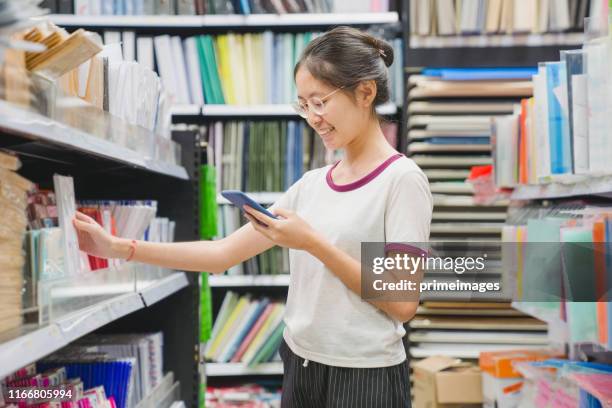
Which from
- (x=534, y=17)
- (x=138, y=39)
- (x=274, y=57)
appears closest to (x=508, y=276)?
(x=534, y=17)

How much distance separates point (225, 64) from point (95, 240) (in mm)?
2044

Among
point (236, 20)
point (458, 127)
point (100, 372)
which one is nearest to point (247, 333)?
point (458, 127)

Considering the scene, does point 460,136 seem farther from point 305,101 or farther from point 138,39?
point 305,101

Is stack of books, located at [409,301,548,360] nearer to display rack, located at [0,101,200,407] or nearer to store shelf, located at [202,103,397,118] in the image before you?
store shelf, located at [202,103,397,118]

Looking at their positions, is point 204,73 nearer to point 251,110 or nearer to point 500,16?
point 251,110

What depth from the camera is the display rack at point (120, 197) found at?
1.13 meters

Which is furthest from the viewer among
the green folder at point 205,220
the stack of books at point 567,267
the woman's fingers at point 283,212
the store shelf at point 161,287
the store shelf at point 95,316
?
the green folder at point 205,220

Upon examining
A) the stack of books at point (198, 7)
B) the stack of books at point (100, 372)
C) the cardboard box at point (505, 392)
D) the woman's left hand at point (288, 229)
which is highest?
the stack of books at point (198, 7)

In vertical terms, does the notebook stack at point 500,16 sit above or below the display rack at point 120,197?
above

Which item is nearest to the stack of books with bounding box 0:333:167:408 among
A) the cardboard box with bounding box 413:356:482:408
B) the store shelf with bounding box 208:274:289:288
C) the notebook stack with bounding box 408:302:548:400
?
the store shelf with bounding box 208:274:289:288

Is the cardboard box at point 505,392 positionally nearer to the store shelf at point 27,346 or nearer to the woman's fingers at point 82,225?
the woman's fingers at point 82,225

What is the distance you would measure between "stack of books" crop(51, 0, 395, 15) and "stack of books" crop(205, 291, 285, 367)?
1370mm

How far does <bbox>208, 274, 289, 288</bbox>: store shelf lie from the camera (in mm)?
3291

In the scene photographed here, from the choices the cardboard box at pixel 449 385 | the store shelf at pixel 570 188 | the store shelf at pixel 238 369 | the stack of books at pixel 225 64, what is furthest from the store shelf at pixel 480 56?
the store shelf at pixel 238 369
